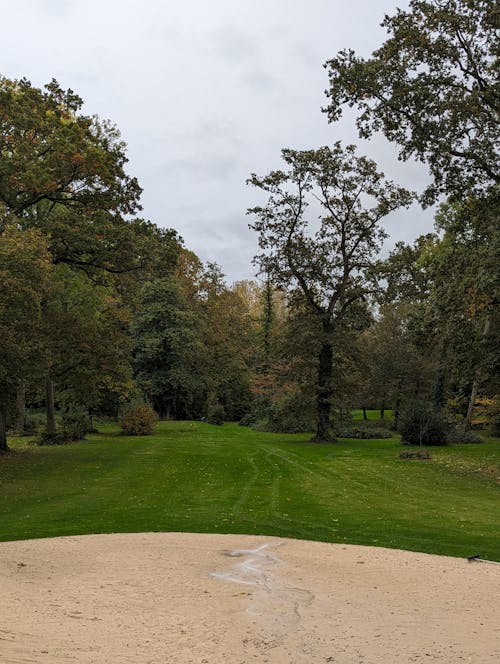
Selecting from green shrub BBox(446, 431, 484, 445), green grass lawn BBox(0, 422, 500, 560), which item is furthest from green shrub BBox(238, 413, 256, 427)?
green grass lawn BBox(0, 422, 500, 560)

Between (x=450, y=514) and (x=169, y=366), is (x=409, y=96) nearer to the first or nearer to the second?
(x=450, y=514)

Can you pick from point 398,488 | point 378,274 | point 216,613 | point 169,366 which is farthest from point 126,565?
point 169,366

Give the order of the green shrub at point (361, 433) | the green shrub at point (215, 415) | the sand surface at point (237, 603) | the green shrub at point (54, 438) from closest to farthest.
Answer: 1. the sand surface at point (237, 603)
2. the green shrub at point (54, 438)
3. the green shrub at point (361, 433)
4. the green shrub at point (215, 415)

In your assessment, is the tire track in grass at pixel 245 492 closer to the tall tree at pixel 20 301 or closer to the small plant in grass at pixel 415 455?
the small plant in grass at pixel 415 455

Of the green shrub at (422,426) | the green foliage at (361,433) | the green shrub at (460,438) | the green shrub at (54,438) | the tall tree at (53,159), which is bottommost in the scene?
the green shrub at (54,438)

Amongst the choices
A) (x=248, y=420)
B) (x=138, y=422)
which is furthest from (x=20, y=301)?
(x=248, y=420)

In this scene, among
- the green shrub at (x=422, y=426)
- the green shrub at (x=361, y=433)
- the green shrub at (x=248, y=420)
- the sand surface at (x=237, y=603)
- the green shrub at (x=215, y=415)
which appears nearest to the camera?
the sand surface at (x=237, y=603)

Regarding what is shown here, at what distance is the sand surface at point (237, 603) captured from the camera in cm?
598

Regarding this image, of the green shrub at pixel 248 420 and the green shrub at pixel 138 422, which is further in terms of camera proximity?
the green shrub at pixel 248 420

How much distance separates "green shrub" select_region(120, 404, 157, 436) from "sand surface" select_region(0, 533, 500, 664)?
80.1ft

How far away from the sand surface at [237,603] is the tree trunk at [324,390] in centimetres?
2078

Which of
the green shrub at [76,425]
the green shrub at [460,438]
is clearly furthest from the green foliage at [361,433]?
the green shrub at [76,425]

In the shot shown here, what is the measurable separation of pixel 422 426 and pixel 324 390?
5270 mm

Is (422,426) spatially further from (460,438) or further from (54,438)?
(54,438)
